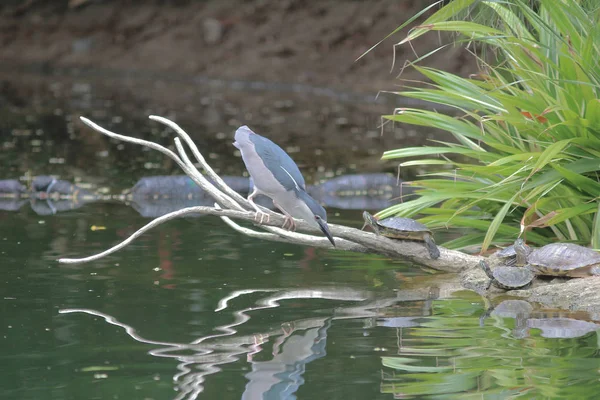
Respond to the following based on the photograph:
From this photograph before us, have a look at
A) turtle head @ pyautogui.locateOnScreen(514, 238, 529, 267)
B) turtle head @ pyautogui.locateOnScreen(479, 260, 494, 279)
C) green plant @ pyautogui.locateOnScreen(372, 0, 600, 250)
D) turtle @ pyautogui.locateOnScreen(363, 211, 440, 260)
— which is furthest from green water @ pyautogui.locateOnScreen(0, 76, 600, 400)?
green plant @ pyautogui.locateOnScreen(372, 0, 600, 250)

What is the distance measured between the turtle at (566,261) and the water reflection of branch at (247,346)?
36.1 inches

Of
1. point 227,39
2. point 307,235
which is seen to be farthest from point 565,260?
point 227,39

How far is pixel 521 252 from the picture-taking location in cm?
656

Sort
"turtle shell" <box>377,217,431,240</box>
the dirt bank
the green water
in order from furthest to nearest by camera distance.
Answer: the dirt bank
"turtle shell" <box>377,217,431,240</box>
the green water

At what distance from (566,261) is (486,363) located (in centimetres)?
163

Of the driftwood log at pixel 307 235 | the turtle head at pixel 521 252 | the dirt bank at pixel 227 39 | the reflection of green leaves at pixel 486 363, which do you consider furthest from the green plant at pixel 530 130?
the dirt bank at pixel 227 39

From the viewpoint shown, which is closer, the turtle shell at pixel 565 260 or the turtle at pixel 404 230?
the turtle shell at pixel 565 260

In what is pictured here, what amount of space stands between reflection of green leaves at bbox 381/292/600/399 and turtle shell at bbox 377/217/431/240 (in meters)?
0.95

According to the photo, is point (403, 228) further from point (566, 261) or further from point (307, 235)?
point (566, 261)

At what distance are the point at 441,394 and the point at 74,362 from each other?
5.56ft

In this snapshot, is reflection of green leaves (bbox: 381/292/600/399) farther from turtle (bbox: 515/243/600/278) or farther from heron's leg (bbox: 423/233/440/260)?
heron's leg (bbox: 423/233/440/260)

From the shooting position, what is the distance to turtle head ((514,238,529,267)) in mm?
6547

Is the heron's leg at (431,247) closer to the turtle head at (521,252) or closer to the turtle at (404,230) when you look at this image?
the turtle at (404,230)

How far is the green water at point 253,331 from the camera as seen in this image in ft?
15.0
